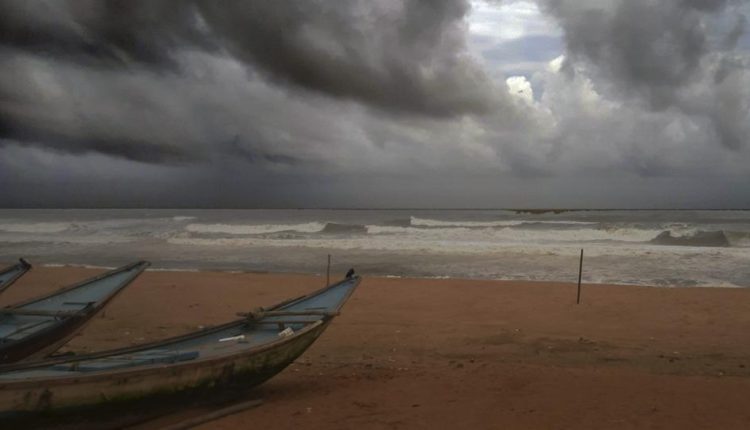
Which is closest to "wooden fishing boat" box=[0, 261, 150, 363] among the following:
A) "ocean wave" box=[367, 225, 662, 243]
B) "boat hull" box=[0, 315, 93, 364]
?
"boat hull" box=[0, 315, 93, 364]

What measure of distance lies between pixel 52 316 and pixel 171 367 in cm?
274

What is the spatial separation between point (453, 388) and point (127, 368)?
327 centimetres

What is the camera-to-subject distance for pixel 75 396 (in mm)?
4164

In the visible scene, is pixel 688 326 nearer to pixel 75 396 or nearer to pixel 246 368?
pixel 246 368

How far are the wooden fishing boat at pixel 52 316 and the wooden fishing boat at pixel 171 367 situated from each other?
1481mm

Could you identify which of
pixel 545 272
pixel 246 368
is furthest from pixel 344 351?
pixel 545 272

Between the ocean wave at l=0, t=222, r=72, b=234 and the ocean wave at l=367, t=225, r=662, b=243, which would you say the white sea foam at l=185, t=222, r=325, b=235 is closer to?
the ocean wave at l=0, t=222, r=72, b=234

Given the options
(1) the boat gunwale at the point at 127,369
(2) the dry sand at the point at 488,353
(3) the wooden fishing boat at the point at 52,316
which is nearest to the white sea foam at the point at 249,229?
(2) the dry sand at the point at 488,353

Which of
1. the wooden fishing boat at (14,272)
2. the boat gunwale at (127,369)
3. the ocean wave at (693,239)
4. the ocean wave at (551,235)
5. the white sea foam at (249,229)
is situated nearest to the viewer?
the boat gunwale at (127,369)

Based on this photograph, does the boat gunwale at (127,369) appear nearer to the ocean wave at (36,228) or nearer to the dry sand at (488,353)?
the dry sand at (488,353)

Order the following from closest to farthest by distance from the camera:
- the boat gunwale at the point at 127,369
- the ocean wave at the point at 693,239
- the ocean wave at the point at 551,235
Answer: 1. the boat gunwale at the point at 127,369
2. the ocean wave at the point at 693,239
3. the ocean wave at the point at 551,235

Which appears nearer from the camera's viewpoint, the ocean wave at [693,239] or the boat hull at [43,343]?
the boat hull at [43,343]

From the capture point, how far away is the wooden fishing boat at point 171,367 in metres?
4.05

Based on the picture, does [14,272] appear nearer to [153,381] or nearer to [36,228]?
[153,381]
